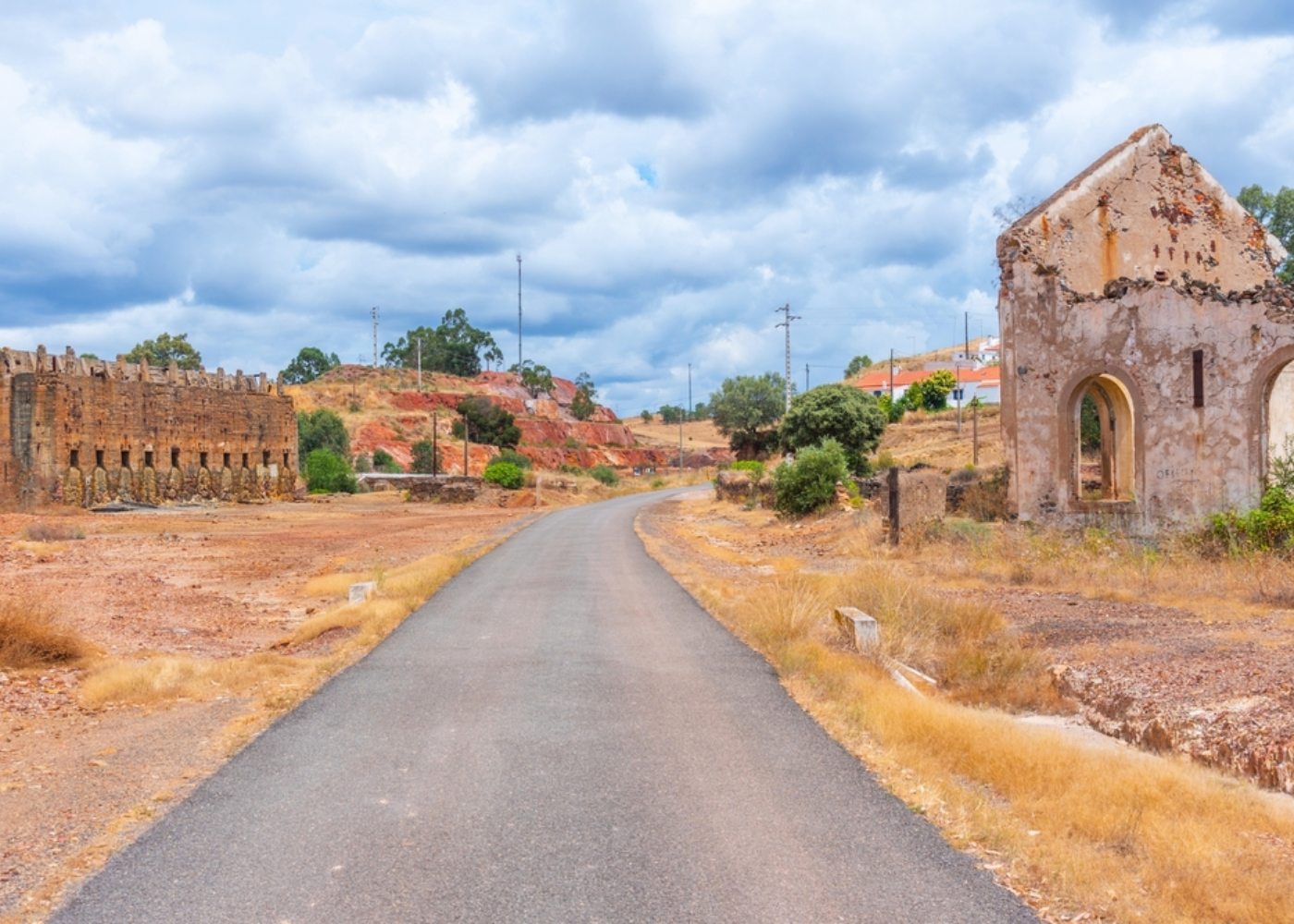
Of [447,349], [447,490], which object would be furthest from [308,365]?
[447,490]

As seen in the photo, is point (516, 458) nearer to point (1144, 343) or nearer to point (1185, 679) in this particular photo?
point (1144, 343)

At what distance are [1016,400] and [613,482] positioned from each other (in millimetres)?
68329

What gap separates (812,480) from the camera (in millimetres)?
36656

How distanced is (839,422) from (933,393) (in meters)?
38.2

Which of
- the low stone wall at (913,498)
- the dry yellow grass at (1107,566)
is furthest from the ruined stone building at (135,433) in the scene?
the dry yellow grass at (1107,566)

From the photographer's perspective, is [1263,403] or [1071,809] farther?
[1263,403]

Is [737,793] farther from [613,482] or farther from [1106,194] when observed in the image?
[613,482]

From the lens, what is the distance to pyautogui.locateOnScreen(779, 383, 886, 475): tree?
59.1m

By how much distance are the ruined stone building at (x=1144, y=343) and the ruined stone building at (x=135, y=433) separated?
43.3 meters

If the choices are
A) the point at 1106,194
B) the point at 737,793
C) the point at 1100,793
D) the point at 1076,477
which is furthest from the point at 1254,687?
the point at 1106,194

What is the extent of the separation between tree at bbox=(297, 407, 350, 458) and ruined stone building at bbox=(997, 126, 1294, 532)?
73.4 m

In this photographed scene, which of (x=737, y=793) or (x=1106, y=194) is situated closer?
(x=737, y=793)

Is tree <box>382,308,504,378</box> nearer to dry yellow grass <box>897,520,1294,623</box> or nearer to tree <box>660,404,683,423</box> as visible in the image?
tree <box>660,404,683,423</box>

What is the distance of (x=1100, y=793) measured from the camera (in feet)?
23.3
